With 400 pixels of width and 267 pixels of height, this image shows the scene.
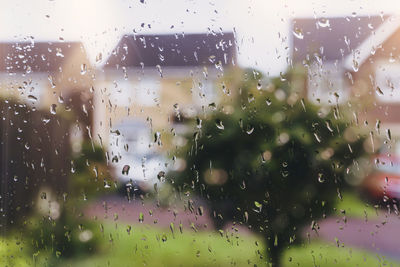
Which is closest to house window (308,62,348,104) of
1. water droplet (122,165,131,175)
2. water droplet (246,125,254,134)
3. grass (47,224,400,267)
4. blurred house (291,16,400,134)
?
blurred house (291,16,400,134)

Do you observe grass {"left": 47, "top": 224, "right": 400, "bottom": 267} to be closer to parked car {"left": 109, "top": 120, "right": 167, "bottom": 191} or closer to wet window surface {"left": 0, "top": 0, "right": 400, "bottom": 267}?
wet window surface {"left": 0, "top": 0, "right": 400, "bottom": 267}

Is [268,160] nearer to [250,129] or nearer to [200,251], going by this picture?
[250,129]

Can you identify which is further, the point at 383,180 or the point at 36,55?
the point at 36,55

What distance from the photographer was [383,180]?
882 mm

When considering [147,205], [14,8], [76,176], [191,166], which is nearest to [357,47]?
[191,166]

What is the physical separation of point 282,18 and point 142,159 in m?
0.50

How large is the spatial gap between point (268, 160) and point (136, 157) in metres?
0.34

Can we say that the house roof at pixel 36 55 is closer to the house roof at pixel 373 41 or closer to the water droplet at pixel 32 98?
the water droplet at pixel 32 98

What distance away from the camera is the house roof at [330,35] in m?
0.89

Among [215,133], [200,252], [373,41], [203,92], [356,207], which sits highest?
[373,41]

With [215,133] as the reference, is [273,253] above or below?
below

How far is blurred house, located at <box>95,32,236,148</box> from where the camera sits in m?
0.92

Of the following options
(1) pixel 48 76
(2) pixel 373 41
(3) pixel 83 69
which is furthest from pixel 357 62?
(1) pixel 48 76

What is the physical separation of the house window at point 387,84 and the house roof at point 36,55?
0.75 meters
